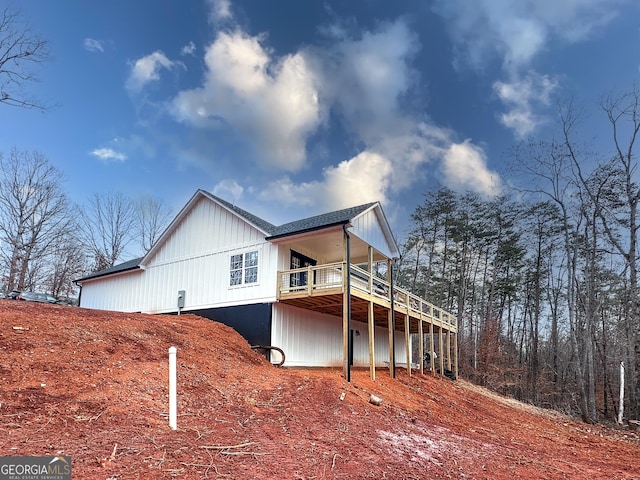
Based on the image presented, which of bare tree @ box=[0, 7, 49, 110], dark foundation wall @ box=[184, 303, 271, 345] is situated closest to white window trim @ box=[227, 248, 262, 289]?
dark foundation wall @ box=[184, 303, 271, 345]

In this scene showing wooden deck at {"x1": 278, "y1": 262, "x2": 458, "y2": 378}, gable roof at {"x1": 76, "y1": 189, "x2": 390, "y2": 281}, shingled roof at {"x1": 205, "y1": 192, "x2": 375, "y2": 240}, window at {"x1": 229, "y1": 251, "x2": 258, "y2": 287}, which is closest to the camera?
wooden deck at {"x1": 278, "y1": 262, "x2": 458, "y2": 378}

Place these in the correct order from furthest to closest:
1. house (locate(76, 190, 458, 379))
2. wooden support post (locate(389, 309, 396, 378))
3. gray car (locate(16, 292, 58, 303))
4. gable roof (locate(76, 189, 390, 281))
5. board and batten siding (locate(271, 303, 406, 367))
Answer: gray car (locate(16, 292, 58, 303)) → wooden support post (locate(389, 309, 396, 378)) → board and batten siding (locate(271, 303, 406, 367)) → house (locate(76, 190, 458, 379)) → gable roof (locate(76, 189, 390, 281))

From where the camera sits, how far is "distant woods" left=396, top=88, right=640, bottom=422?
19.3 m

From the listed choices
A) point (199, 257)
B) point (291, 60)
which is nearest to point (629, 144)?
point (291, 60)

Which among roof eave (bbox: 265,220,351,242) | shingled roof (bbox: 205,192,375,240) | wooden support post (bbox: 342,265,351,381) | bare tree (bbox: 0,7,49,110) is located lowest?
wooden support post (bbox: 342,265,351,381)

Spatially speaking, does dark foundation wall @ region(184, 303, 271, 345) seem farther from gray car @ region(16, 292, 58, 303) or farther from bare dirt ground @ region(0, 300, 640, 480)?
gray car @ region(16, 292, 58, 303)

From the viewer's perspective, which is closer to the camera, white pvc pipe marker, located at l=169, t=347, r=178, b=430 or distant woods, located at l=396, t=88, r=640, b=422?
white pvc pipe marker, located at l=169, t=347, r=178, b=430

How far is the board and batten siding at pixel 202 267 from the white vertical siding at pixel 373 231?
3264 mm

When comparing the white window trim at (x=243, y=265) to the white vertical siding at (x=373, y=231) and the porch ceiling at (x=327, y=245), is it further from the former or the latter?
the white vertical siding at (x=373, y=231)

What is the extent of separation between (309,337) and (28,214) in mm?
23561

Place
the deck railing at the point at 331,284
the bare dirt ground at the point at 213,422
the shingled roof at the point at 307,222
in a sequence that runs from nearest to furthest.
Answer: the bare dirt ground at the point at 213,422 → the deck railing at the point at 331,284 → the shingled roof at the point at 307,222

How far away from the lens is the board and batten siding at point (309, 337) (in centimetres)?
1476

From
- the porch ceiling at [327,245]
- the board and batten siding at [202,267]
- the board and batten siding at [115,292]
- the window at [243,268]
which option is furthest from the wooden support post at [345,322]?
the board and batten siding at [115,292]

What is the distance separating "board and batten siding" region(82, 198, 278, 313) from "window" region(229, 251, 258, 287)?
0.57ft
